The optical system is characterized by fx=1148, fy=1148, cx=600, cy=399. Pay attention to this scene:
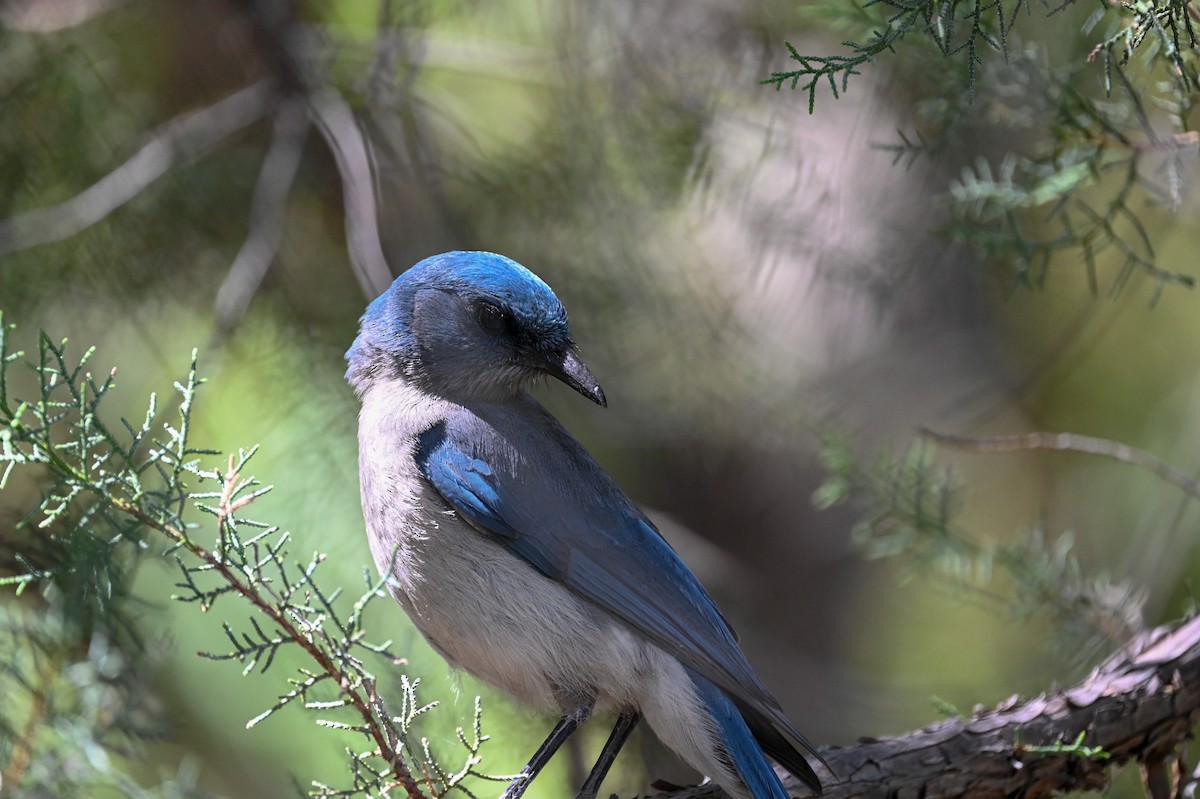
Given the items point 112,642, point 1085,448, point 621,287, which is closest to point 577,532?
point 1085,448

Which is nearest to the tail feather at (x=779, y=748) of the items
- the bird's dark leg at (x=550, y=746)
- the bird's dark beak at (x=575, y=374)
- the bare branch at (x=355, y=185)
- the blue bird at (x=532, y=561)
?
the blue bird at (x=532, y=561)

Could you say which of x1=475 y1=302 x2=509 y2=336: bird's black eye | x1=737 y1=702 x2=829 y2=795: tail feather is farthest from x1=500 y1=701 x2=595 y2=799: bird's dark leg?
x1=475 y1=302 x2=509 y2=336: bird's black eye

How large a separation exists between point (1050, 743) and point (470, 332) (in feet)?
5.83

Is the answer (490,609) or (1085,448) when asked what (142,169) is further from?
(1085,448)

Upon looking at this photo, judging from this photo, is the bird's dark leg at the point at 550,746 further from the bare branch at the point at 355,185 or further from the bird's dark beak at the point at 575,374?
the bare branch at the point at 355,185

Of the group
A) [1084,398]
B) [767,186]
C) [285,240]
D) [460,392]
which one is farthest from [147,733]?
[1084,398]

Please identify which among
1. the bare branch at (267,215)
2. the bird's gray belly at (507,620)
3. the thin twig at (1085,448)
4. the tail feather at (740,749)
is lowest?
the tail feather at (740,749)

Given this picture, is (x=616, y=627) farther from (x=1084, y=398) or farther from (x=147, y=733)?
(x=1084, y=398)

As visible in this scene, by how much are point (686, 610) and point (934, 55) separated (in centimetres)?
155

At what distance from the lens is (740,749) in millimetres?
2672

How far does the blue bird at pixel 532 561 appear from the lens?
272 cm

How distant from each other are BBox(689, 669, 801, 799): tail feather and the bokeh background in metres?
1.02

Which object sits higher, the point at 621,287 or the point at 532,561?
the point at 621,287

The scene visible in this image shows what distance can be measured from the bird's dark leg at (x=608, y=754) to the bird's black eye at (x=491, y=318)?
1040mm
